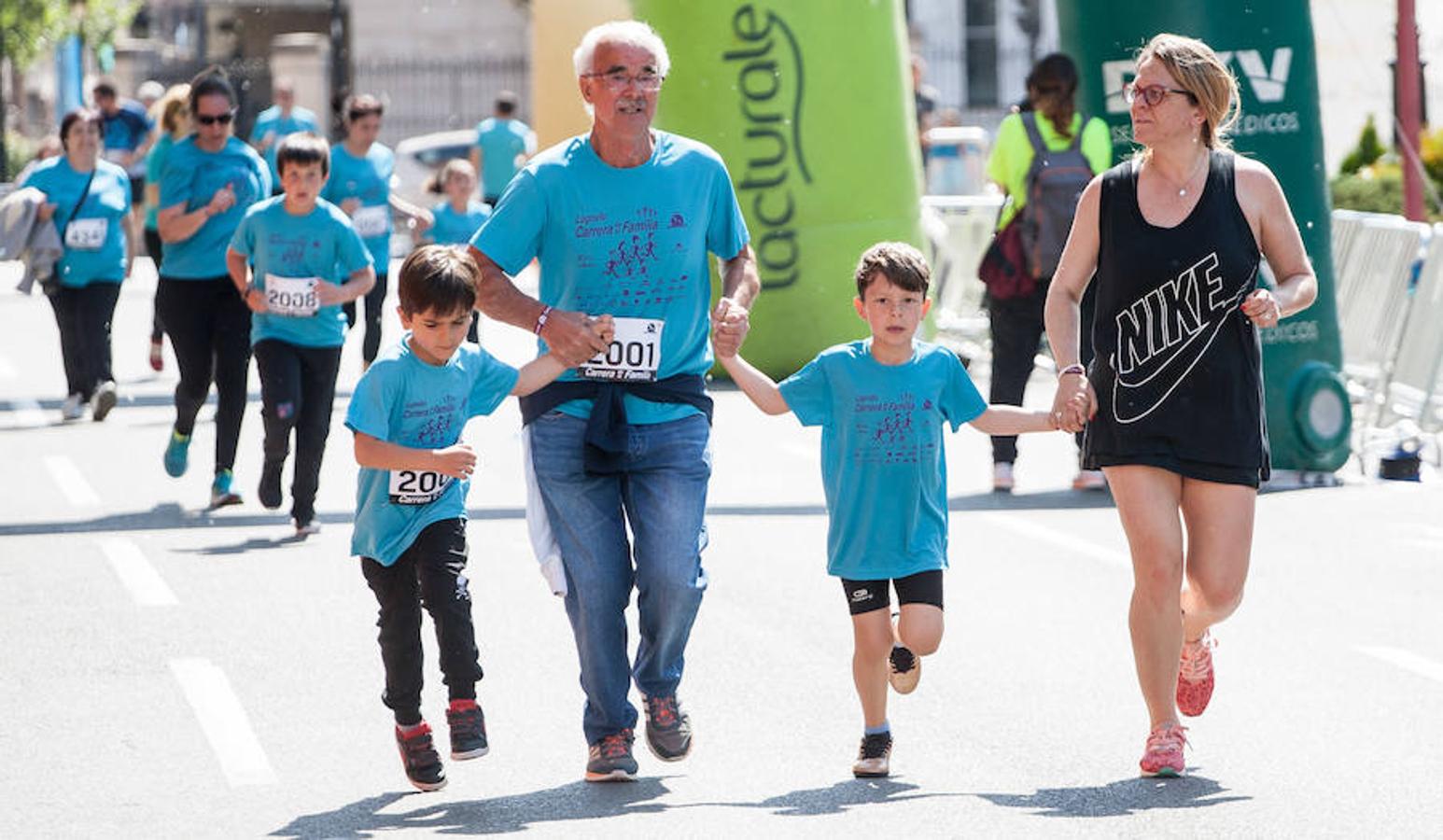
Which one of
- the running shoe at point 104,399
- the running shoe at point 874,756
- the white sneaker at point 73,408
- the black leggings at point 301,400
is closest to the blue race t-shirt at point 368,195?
the running shoe at point 104,399

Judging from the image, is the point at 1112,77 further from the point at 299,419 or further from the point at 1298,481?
the point at 299,419

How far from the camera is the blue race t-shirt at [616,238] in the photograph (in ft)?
21.2

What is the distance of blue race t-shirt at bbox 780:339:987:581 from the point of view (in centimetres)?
655

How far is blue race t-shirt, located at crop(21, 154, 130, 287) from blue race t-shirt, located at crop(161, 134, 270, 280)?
280cm

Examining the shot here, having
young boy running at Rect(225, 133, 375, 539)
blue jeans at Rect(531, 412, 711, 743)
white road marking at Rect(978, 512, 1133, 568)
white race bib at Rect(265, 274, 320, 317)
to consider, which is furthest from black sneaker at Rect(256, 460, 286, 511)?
blue jeans at Rect(531, 412, 711, 743)

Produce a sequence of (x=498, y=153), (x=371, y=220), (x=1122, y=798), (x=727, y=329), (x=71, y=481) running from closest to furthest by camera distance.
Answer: (x=727, y=329), (x=1122, y=798), (x=71, y=481), (x=371, y=220), (x=498, y=153)

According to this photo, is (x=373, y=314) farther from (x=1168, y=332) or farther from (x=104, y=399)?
(x=1168, y=332)

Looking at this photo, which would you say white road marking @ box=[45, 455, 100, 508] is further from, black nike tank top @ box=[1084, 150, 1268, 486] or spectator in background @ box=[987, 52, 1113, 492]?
black nike tank top @ box=[1084, 150, 1268, 486]

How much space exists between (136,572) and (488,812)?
4.33 m

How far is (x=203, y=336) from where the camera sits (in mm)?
12430

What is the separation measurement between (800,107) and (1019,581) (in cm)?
823

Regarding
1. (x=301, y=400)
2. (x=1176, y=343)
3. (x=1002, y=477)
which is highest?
(x=1176, y=343)

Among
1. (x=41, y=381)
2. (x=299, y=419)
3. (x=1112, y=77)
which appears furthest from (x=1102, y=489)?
(x=41, y=381)

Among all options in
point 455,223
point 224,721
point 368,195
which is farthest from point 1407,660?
point 455,223
